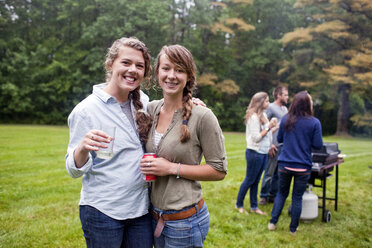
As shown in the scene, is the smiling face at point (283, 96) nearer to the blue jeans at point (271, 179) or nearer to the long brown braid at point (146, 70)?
the blue jeans at point (271, 179)

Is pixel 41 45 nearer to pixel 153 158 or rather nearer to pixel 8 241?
pixel 8 241

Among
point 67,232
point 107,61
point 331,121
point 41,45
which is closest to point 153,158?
point 107,61

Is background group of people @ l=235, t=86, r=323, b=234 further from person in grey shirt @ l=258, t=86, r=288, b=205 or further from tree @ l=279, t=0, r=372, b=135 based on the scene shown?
tree @ l=279, t=0, r=372, b=135

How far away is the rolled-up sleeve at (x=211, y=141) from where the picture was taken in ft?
5.88

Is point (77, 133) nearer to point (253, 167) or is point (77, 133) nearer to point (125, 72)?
point (125, 72)

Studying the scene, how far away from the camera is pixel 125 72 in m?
1.91

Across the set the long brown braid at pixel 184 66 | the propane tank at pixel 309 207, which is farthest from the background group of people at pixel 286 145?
the long brown braid at pixel 184 66

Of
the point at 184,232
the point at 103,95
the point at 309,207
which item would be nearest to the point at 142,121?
the point at 103,95

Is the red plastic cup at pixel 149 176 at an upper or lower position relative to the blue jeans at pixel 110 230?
upper

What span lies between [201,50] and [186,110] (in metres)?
24.1

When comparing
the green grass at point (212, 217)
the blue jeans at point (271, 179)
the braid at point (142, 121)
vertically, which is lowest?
the green grass at point (212, 217)

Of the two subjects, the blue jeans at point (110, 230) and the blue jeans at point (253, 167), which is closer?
the blue jeans at point (110, 230)

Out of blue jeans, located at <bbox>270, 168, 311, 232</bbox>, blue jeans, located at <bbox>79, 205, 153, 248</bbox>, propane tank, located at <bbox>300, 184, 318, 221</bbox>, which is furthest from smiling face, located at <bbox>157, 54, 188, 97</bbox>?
propane tank, located at <bbox>300, 184, 318, 221</bbox>

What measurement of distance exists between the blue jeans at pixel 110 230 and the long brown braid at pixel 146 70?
20.3 inches
